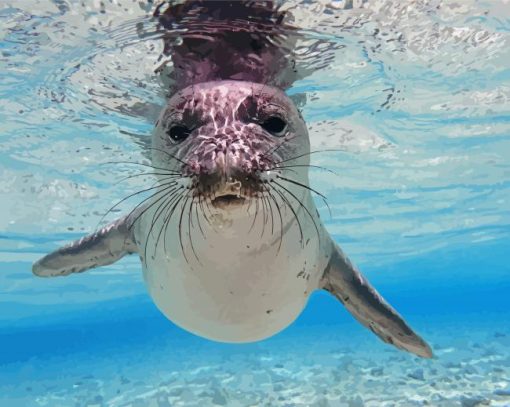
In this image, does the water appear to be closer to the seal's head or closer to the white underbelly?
the seal's head

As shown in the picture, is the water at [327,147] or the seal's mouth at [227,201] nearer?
the seal's mouth at [227,201]

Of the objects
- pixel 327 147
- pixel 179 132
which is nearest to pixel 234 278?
pixel 179 132

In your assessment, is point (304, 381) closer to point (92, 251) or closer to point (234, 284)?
point (92, 251)

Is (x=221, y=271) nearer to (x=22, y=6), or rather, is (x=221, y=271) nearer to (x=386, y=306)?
(x=386, y=306)

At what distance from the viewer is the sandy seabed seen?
39.3 feet

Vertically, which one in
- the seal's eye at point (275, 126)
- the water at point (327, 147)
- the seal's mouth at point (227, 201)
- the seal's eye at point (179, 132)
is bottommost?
the seal's mouth at point (227, 201)

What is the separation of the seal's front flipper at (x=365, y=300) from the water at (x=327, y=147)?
312cm

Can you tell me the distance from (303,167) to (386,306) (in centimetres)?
206

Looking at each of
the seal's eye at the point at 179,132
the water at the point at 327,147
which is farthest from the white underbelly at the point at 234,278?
the water at the point at 327,147

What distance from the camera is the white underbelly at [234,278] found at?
389 centimetres

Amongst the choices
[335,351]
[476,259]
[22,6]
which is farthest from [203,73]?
[476,259]

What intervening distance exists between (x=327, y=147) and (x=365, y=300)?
7.32 metres

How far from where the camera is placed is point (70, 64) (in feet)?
25.1

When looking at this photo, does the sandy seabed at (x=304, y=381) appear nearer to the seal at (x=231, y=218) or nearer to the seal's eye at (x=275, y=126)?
the seal at (x=231, y=218)
